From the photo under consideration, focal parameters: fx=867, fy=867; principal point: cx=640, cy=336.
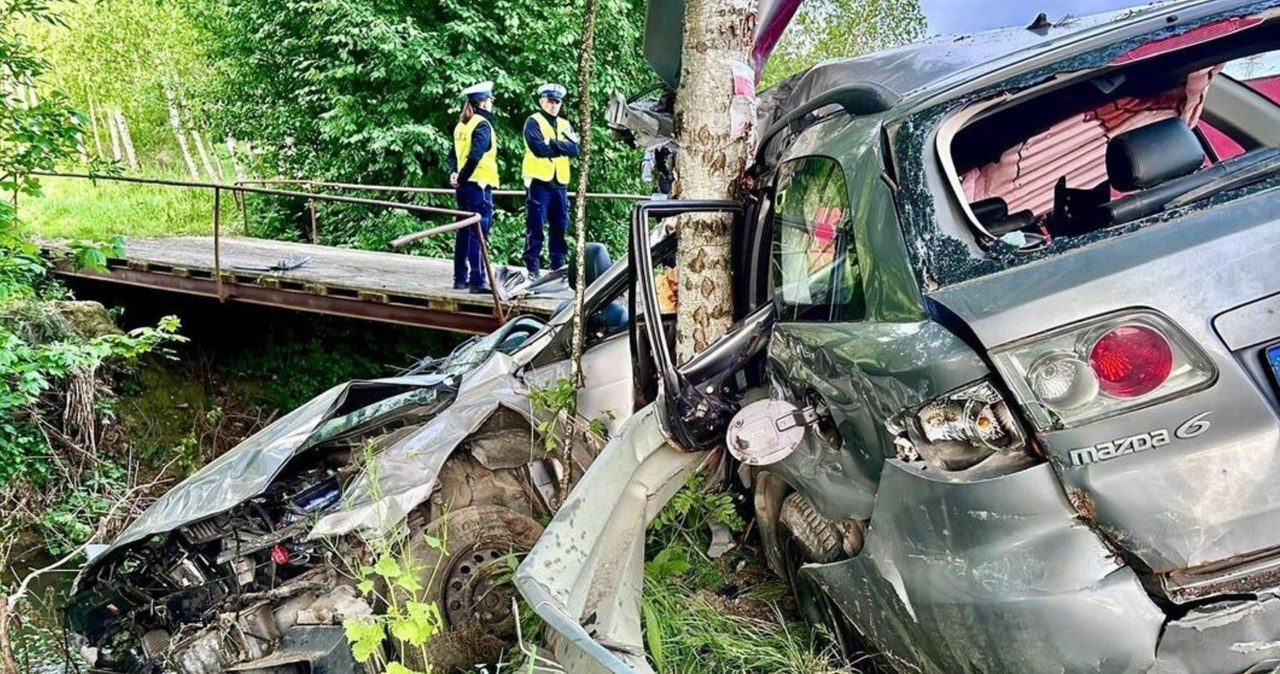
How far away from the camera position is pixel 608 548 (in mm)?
2340

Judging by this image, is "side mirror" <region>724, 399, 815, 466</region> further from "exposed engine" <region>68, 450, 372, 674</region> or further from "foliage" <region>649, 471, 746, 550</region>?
"exposed engine" <region>68, 450, 372, 674</region>

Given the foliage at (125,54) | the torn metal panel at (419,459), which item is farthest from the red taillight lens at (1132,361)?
the foliage at (125,54)

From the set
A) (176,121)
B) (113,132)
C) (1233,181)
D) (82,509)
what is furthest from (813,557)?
(113,132)

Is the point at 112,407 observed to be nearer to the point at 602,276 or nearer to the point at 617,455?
the point at 602,276

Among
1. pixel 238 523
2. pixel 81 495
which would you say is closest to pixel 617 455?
pixel 238 523

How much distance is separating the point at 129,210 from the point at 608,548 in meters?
17.4

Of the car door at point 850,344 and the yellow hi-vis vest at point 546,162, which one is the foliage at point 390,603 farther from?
the yellow hi-vis vest at point 546,162

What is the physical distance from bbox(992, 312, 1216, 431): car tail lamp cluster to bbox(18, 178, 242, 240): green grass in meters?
13.0

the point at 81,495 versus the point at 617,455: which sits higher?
the point at 617,455

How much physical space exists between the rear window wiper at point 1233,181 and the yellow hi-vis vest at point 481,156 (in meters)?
5.71

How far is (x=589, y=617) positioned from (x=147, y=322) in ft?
32.1

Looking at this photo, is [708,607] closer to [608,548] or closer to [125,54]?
[608,548]

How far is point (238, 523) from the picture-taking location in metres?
3.19

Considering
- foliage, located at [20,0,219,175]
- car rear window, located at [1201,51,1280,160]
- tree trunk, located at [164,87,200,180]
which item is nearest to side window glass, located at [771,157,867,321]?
car rear window, located at [1201,51,1280,160]
